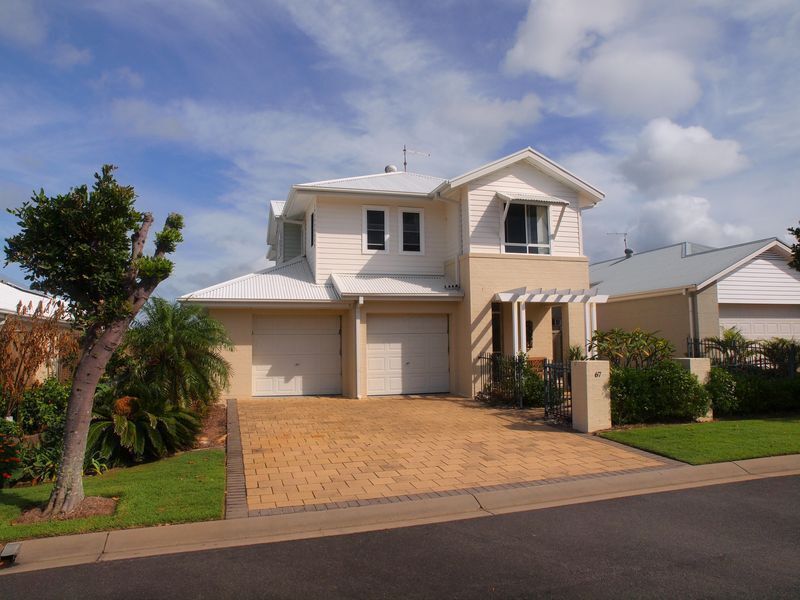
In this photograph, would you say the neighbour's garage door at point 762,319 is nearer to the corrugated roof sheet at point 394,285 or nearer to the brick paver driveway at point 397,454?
the corrugated roof sheet at point 394,285

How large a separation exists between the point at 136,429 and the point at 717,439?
9083 millimetres

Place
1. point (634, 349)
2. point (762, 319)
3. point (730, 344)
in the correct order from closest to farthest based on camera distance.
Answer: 1. point (634, 349)
2. point (730, 344)
3. point (762, 319)

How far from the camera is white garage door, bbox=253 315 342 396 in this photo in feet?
51.5

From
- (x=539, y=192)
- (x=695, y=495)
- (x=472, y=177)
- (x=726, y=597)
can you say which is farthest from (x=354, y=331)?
(x=726, y=597)

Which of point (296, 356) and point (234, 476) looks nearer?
point (234, 476)

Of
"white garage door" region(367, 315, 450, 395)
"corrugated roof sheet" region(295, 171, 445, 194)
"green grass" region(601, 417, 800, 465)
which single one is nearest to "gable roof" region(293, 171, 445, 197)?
"corrugated roof sheet" region(295, 171, 445, 194)

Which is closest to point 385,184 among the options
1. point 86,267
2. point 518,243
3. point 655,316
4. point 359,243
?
point 359,243

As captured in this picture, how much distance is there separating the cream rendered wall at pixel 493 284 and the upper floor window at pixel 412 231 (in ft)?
5.82

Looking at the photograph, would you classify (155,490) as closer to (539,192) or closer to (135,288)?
(135,288)

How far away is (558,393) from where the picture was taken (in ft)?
39.1

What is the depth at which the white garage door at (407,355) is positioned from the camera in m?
16.1

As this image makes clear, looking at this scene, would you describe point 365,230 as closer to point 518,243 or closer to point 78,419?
point 518,243

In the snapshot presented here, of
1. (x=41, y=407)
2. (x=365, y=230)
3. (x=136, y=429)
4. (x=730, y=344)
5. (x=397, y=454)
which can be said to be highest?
(x=365, y=230)

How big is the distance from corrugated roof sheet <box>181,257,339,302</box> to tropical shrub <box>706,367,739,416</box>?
8.81 m
